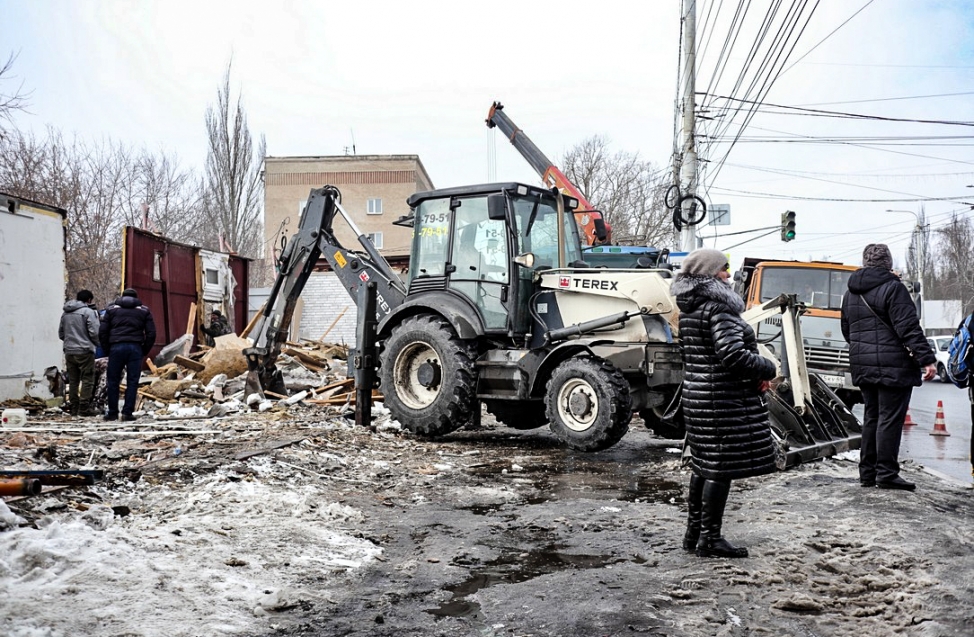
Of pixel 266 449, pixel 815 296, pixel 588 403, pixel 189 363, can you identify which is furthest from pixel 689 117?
pixel 266 449

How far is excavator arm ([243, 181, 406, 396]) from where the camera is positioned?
10938 mm

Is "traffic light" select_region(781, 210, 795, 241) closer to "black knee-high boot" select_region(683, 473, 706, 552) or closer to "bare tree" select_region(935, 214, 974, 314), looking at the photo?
"black knee-high boot" select_region(683, 473, 706, 552)

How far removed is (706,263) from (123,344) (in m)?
8.92

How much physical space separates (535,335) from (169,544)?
5615 millimetres

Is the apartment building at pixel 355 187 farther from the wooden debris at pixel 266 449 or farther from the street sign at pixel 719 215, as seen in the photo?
the wooden debris at pixel 266 449

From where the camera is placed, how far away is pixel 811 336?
13.7 meters

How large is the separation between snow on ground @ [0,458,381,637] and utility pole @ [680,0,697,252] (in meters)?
15.6

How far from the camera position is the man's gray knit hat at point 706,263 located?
4.75 meters

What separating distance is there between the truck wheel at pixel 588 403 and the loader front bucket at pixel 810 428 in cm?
139

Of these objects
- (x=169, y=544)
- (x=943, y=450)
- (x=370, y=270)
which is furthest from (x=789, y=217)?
(x=169, y=544)

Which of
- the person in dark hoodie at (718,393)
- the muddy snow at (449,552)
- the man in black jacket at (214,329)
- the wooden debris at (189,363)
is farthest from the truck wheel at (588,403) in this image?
the man in black jacket at (214,329)

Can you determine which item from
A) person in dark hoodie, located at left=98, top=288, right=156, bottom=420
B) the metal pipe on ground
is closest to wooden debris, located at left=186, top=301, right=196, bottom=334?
person in dark hoodie, located at left=98, top=288, right=156, bottom=420

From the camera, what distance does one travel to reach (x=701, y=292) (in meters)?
4.71

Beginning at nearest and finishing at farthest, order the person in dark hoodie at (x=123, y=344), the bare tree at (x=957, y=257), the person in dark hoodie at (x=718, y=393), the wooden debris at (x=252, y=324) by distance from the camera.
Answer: the person in dark hoodie at (x=718, y=393) → the person in dark hoodie at (x=123, y=344) → the wooden debris at (x=252, y=324) → the bare tree at (x=957, y=257)
